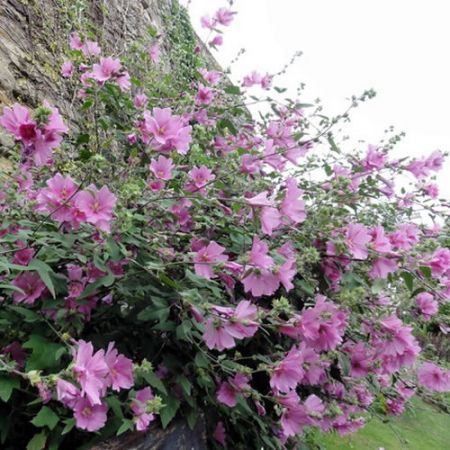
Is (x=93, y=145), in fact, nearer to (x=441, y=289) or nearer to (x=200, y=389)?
(x=200, y=389)

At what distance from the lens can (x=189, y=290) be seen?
1.07 m

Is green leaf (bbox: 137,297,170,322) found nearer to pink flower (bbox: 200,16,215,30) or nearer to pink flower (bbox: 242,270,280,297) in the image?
pink flower (bbox: 242,270,280,297)

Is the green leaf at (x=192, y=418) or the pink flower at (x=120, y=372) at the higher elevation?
the pink flower at (x=120, y=372)

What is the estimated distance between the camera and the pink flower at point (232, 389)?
48.8 inches

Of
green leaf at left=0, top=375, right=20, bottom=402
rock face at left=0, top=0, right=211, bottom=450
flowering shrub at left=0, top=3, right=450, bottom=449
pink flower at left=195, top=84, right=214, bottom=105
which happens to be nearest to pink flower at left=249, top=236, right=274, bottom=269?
flowering shrub at left=0, top=3, right=450, bottom=449

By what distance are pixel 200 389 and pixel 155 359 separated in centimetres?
21

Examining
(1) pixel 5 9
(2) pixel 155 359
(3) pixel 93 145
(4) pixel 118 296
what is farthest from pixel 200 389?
(1) pixel 5 9

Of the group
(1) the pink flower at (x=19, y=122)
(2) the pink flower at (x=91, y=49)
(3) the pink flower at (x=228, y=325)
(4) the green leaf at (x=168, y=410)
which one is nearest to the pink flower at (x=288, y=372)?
(3) the pink flower at (x=228, y=325)

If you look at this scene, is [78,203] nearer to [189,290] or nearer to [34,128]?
[34,128]

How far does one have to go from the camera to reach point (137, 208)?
1242 millimetres

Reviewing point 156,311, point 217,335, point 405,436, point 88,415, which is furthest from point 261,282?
point 405,436

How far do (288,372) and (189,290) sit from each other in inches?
14.0

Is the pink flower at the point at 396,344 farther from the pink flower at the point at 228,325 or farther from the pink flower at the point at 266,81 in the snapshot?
the pink flower at the point at 266,81

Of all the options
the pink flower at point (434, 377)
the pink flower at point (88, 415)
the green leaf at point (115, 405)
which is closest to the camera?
the pink flower at point (88, 415)
